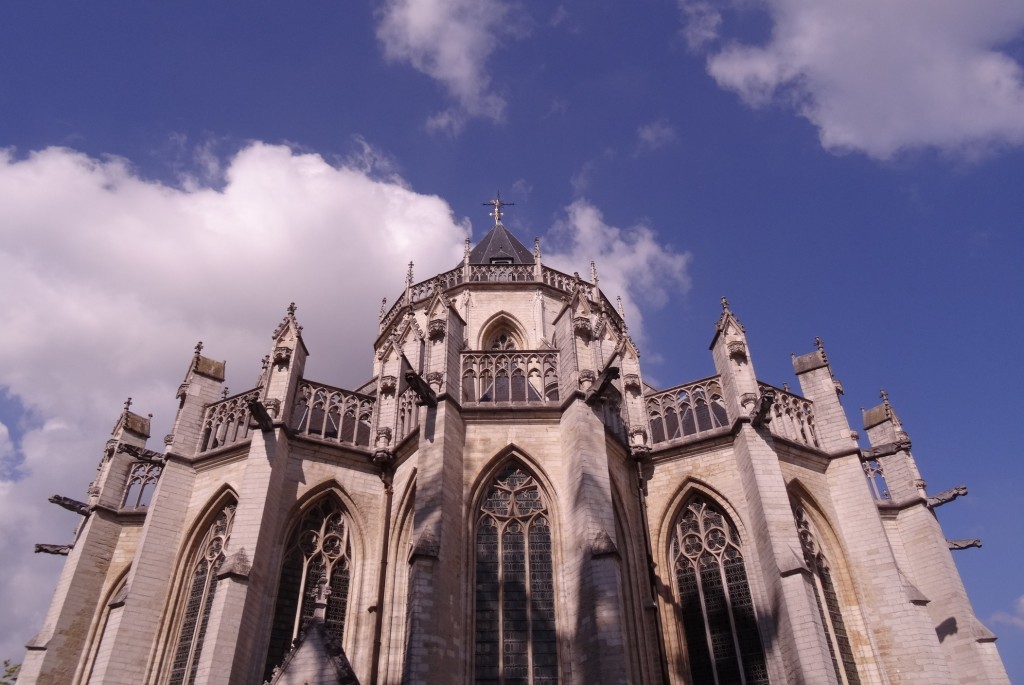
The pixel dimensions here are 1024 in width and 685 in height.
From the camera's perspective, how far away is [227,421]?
17906mm

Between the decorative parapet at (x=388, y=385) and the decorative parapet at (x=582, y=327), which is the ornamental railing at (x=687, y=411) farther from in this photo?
the decorative parapet at (x=388, y=385)

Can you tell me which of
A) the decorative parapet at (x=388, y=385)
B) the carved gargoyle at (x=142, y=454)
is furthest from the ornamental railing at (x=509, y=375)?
the carved gargoyle at (x=142, y=454)

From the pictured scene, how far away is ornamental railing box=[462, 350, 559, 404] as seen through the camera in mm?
16969

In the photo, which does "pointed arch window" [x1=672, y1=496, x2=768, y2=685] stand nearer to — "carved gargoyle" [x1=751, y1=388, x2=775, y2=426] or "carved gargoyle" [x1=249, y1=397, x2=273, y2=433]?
"carved gargoyle" [x1=751, y1=388, x2=775, y2=426]

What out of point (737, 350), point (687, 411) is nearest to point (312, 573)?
point (687, 411)

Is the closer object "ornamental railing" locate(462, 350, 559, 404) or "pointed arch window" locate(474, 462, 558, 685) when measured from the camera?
"pointed arch window" locate(474, 462, 558, 685)

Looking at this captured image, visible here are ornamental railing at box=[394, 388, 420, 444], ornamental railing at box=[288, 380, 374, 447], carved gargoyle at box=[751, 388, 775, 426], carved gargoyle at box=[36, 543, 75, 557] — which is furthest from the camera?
carved gargoyle at box=[36, 543, 75, 557]

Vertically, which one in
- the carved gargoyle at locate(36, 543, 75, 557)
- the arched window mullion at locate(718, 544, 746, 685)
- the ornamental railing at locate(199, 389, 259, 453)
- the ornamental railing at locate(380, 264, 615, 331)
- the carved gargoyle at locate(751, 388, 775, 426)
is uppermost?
the ornamental railing at locate(380, 264, 615, 331)

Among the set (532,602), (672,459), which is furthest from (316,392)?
(672,459)

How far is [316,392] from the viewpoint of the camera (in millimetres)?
18125

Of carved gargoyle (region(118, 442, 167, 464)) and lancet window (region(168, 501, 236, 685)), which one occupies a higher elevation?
carved gargoyle (region(118, 442, 167, 464))

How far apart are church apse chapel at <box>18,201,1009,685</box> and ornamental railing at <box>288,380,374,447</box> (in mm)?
70

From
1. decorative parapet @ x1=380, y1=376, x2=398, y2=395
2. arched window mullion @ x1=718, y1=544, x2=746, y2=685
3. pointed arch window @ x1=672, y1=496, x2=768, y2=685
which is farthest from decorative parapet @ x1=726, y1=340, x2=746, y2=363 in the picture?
decorative parapet @ x1=380, y1=376, x2=398, y2=395

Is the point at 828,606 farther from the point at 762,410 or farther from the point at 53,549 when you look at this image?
the point at 53,549
